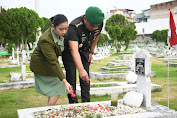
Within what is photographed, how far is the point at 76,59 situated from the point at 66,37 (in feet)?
1.53

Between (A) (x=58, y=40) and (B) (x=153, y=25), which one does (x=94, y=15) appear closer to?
(A) (x=58, y=40)

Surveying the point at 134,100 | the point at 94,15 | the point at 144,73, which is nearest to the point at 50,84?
the point at 94,15

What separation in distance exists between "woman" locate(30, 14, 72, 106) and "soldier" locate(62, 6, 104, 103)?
198 millimetres

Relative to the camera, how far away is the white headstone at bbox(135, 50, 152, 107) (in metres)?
3.52

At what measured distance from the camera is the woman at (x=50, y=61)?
265 cm

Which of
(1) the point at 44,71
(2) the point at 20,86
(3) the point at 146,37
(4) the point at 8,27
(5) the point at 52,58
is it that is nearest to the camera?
(5) the point at 52,58

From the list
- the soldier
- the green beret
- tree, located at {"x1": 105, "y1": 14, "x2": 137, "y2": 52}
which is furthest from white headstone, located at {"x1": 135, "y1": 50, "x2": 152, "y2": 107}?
tree, located at {"x1": 105, "y1": 14, "x2": 137, "y2": 52}

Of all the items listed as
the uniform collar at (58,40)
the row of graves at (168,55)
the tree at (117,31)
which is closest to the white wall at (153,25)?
the tree at (117,31)

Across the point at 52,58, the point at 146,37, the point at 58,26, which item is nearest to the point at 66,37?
the point at 58,26

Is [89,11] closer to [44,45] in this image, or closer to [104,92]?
[44,45]

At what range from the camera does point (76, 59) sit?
9.02 ft

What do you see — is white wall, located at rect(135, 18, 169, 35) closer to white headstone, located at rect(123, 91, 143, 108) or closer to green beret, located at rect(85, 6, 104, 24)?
white headstone, located at rect(123, 91, 143, 108)

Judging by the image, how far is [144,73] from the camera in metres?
3.58

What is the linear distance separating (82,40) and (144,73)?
4.55ft
